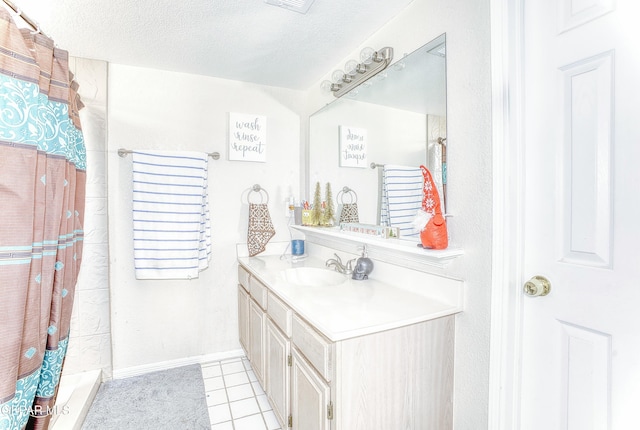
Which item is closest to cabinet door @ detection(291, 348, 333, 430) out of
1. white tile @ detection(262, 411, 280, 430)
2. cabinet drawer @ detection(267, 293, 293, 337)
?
cabinet drawer @ detection(267, 293, 293, 337)

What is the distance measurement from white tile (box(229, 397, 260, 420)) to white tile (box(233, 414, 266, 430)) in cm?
4

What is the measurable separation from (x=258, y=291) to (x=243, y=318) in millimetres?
529

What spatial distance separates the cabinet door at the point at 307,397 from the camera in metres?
1.10

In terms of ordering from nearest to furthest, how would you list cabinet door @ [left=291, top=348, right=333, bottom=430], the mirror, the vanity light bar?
1. cabinet door @ [left=291, top=348, right=333, bottom=430]
2. the mirror
3. the vanity light bar

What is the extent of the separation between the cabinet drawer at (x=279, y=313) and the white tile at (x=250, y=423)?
2.05ft

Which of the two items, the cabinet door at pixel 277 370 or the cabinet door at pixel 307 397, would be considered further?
the cabinet door at pixel 277 370

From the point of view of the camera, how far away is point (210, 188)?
236cm

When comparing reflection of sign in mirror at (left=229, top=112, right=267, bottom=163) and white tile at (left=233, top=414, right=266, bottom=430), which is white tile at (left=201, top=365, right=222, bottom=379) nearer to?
white tile at (left=233, top=414, right=266, bottom=430)

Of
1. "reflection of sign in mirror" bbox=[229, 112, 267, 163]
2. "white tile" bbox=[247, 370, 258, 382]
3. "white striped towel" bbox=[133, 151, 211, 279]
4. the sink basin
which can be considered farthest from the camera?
"reflection of sign in mirror" bbox=[229, 112, 267, 163]

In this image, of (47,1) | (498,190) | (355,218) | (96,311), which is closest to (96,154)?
(47,1)

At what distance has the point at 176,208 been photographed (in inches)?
82.4

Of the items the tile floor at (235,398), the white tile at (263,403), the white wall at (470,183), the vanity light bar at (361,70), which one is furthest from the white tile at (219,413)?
the vanity light bar at (361,70)

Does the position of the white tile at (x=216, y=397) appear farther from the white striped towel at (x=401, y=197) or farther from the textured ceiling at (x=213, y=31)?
the textured ceiling at (x=213, y=31)

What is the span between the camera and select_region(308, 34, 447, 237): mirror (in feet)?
4.42
